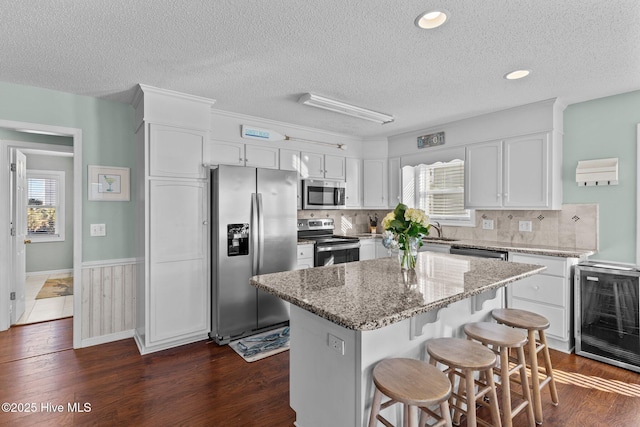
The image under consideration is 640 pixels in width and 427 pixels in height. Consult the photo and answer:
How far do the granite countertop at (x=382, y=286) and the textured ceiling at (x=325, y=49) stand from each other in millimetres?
1498

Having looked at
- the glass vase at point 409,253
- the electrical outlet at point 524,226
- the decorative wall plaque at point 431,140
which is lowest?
the glass vase at point 409,253

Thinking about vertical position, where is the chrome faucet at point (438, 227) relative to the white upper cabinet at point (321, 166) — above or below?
below

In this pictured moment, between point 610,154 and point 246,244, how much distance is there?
375 cm

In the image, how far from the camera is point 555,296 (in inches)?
122

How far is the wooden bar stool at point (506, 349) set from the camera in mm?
1781

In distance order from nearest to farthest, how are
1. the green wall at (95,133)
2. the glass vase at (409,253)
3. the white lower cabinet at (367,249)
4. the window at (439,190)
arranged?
1. the glass vase at (409,253)
2. the green wall at (95,133)
3. the window at (439,190)
4. the white lower cabinet at (367,249)

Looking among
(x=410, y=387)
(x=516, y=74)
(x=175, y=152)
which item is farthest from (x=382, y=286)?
(x=175, y=152)

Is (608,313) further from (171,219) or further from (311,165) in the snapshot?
(171,219)

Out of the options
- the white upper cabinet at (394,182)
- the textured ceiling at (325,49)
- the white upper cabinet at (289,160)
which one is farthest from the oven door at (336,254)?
the textured ceiling at (325,49)

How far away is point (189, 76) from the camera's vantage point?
2756mm

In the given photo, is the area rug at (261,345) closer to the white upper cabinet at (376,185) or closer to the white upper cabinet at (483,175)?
the white upper cabinet at (376,185)

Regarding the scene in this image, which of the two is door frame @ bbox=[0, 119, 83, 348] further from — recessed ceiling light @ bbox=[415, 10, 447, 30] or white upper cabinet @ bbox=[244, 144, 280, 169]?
recessed ceiling light @ bbox=[415, 10, 447, 30]

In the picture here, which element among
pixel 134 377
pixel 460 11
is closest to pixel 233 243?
pixel 134 377

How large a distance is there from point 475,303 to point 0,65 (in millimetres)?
3898
